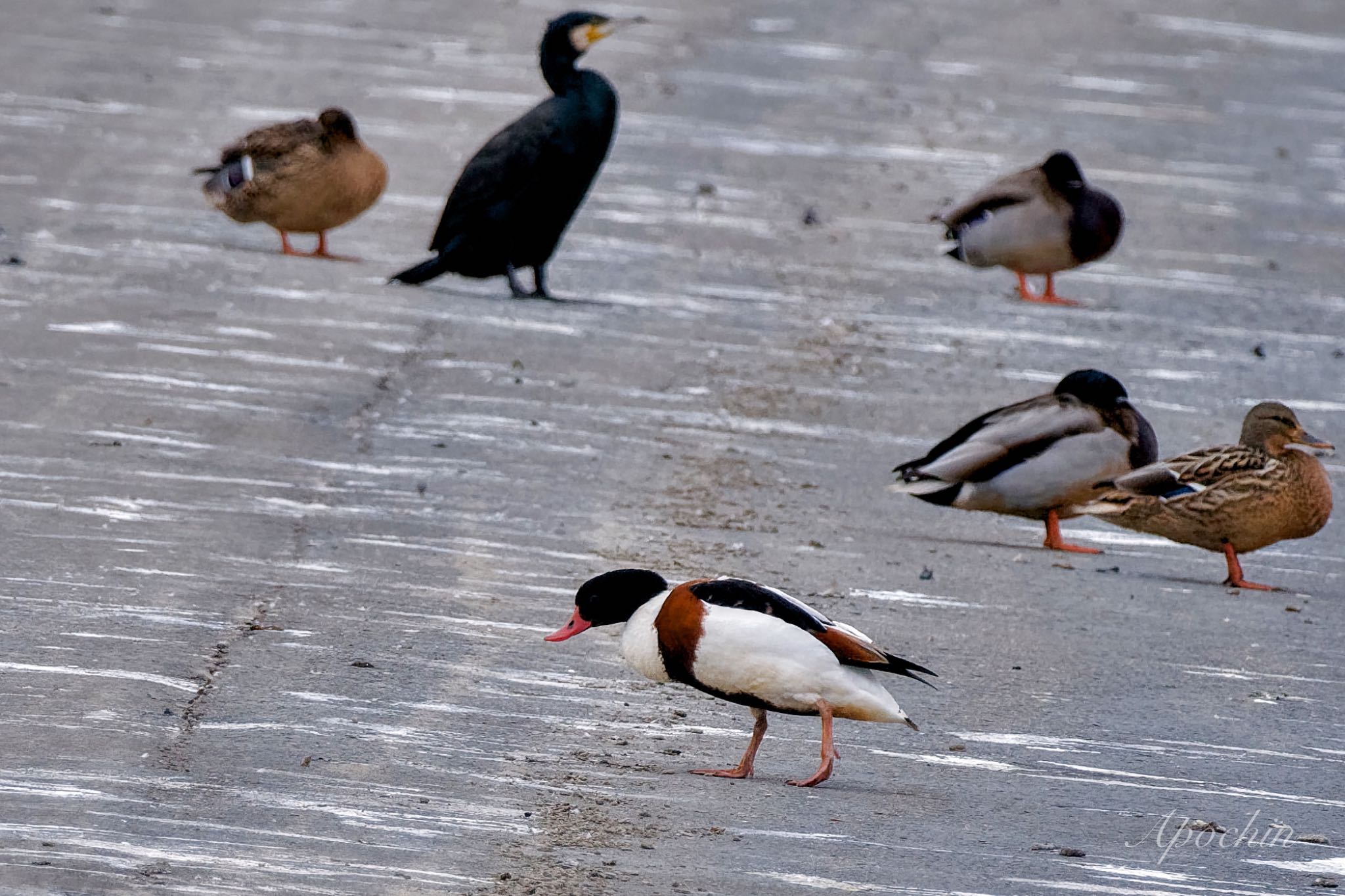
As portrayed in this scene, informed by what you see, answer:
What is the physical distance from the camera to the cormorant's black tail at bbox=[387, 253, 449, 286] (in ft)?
45.9

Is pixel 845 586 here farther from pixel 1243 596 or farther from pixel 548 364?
pixel 548 364

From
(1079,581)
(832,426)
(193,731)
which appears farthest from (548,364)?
(193,731)

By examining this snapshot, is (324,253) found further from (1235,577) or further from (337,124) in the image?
(1235,577)

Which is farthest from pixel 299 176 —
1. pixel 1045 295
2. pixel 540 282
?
pixel 1045 295

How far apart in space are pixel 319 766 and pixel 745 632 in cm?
119

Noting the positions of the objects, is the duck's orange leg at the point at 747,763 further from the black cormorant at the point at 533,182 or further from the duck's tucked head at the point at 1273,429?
the black cormorant at the point at 533,182

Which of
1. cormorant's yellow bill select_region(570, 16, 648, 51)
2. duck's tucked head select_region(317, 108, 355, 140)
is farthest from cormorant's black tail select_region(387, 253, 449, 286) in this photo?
cormorant's yellow bill select_region(570, 16, 648, 51)

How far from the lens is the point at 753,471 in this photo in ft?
35.7

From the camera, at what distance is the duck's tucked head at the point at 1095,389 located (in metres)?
10.3

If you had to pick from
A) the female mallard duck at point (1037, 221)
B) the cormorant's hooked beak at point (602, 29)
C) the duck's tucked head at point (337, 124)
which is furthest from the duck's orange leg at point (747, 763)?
the female mallard duck at point (1037, 221)

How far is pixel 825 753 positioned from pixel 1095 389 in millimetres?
4254

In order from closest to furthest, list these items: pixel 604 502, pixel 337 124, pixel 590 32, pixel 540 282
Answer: pixel 604 502 < pixel 337 124 < pixel 540 282 < pixel 590 32

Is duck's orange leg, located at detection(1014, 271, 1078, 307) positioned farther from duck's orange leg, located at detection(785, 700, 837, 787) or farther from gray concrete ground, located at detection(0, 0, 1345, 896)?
duck's orange leg, located at detection(785, 700, 837, 787)

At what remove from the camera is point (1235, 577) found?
9758mm
